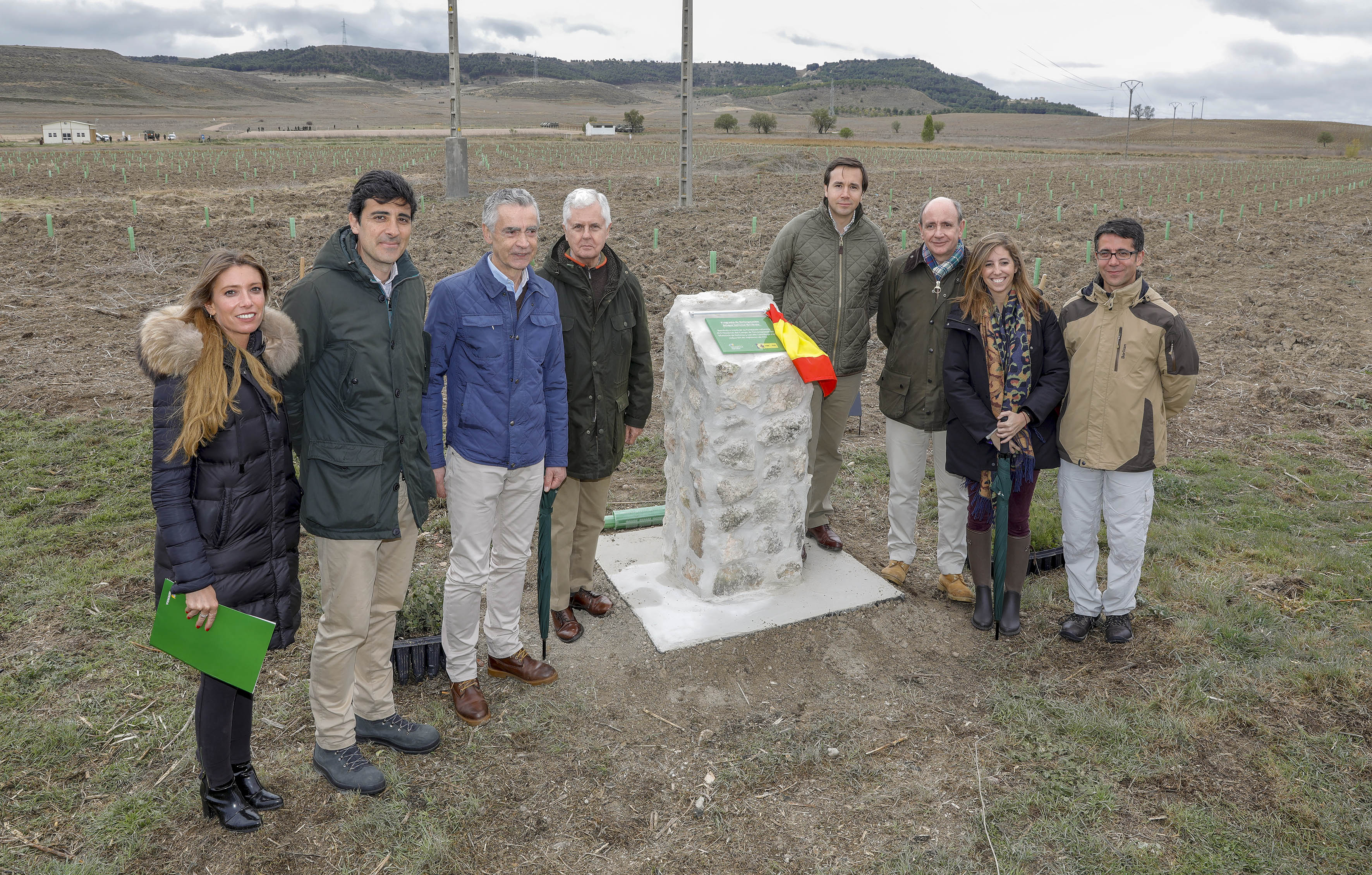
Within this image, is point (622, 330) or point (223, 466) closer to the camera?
point (223, 466)

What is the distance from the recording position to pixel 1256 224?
1908cm

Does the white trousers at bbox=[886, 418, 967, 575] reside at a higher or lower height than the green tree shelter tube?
higher

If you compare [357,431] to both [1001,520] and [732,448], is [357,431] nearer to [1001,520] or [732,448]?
[732,448]

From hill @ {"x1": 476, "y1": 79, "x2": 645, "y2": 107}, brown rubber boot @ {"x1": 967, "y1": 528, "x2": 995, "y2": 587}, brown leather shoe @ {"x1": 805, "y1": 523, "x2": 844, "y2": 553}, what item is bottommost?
brown leather shoe @ {"x1": 805, "y1": 523, "x2": 844, "y2": 553}

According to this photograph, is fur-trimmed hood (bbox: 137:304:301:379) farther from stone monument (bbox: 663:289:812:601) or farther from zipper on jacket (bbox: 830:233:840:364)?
zipper on jacket (bbox: 830:233:840:364)

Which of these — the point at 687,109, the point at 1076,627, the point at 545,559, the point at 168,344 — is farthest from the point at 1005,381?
the point at 687,109

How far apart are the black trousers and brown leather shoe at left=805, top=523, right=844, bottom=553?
10.1ft

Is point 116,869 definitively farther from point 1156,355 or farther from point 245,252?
point 1156,355

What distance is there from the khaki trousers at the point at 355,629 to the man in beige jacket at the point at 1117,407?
306cm

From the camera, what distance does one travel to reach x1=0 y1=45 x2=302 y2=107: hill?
395 ft

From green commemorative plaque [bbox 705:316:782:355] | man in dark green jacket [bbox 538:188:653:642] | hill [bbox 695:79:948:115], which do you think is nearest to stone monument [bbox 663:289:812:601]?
green commemorative plaque [bbox 705:316:782:355]

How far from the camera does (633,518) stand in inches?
215

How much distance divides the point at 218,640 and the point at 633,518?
302cm

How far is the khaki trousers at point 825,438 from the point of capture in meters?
4.92
